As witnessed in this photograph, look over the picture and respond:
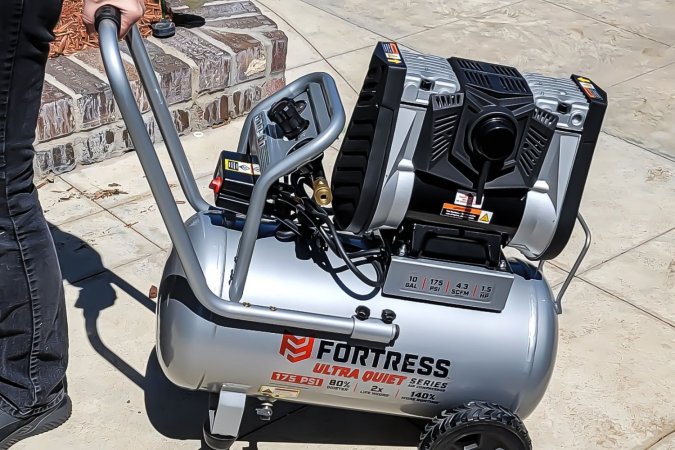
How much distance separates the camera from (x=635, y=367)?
3.04 m

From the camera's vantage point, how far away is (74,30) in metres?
4.05

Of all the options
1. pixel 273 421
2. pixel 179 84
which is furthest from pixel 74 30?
pixel 273 421

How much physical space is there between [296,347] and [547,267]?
4.64 ft

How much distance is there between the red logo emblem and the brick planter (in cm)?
167

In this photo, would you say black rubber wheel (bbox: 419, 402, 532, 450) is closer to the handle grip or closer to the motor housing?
the motor housing

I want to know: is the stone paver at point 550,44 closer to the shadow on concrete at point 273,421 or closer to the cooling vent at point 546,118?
the shadow on concrete at point 273,421

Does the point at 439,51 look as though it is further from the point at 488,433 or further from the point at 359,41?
the point at 488,433

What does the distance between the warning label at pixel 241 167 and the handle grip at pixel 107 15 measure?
46cm

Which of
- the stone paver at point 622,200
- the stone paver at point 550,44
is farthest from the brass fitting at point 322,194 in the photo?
the stone paver at point 550,44

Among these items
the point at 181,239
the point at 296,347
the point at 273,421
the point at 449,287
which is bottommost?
the point at 273,421

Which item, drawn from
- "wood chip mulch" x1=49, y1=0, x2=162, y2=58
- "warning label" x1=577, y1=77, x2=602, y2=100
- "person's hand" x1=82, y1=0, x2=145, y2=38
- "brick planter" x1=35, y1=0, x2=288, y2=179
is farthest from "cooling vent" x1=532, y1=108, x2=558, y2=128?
"wood chip mulch" x1=49, y1=0, x2=162, y2=58

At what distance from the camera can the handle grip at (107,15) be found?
203 cm

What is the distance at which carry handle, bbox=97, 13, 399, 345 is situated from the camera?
6.46 ft

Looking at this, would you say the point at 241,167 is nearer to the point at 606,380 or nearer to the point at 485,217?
the point at 485,217
